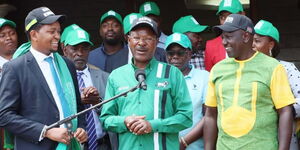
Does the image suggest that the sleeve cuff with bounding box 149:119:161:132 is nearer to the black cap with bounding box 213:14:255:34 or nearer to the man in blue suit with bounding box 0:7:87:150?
the man in blue suit with bounding box 0:7:87:150

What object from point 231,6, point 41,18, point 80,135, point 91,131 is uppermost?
point 41,18

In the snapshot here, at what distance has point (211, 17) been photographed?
920cm

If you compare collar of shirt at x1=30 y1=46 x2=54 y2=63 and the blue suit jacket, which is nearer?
the blue suit jacket

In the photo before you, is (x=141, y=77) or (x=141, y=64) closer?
(x=141, y=77)

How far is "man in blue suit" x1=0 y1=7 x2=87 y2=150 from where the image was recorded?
15.8 feet

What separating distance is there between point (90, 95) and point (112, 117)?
78 centimetres

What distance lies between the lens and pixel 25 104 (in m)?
4.87

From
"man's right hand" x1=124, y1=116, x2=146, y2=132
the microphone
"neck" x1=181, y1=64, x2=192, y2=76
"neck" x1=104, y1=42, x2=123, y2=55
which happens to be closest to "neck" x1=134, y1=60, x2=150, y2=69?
the microphone

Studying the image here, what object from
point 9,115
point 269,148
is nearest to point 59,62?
point 9,115

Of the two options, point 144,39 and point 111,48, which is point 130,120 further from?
Answer: point 111,48

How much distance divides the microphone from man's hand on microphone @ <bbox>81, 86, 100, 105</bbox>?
2.82 feet

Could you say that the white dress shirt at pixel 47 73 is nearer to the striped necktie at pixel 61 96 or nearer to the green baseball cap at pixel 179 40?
the striped necktie at pixel 61 96

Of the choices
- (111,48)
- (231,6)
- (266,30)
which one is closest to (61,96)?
(266,30)

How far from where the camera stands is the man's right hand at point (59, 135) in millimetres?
4746
